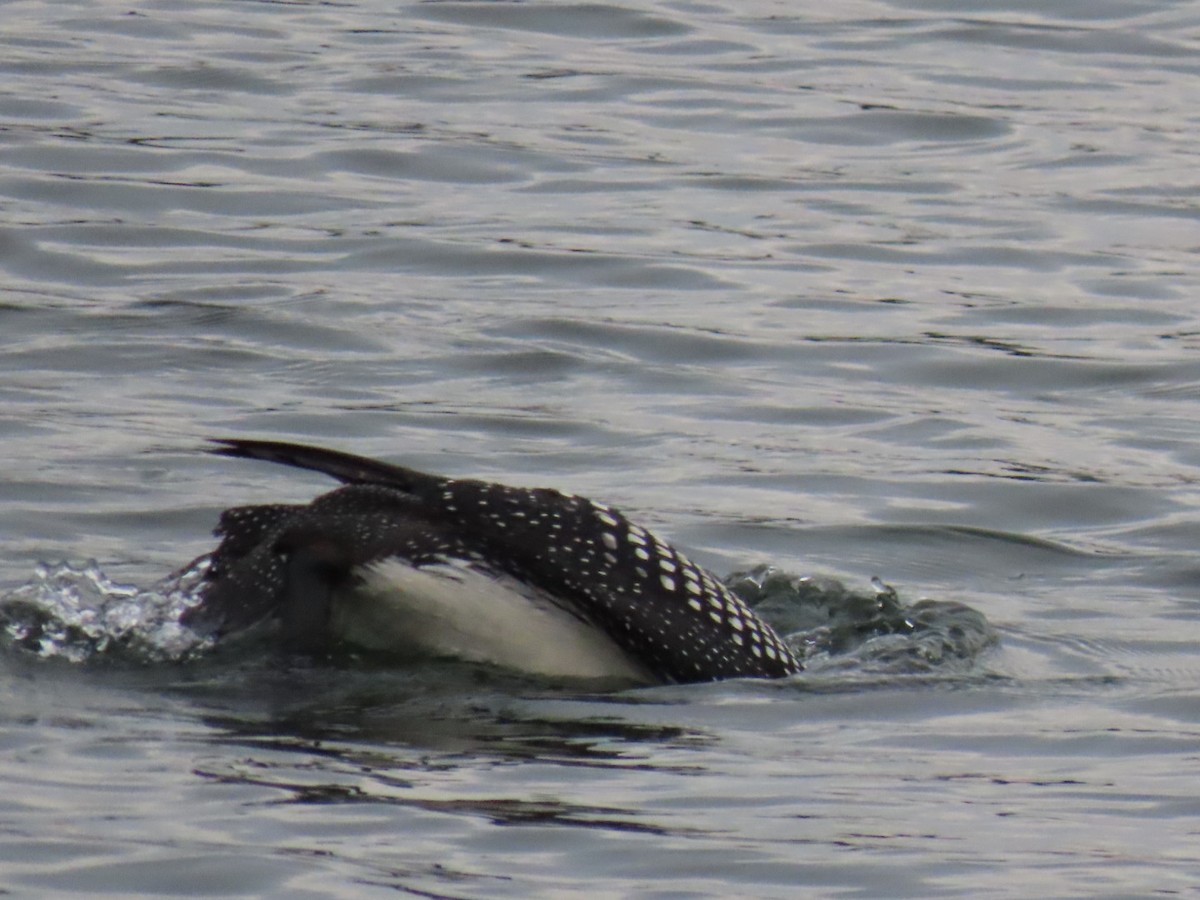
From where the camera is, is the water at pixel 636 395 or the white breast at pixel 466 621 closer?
the water at pixel 636 395

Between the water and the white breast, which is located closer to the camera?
the water

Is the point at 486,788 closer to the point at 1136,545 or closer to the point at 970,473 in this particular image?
the point at 1136,545

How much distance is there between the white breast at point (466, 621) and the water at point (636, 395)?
74 millimetres

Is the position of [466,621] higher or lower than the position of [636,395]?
higher

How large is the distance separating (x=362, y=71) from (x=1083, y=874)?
11.0 metres

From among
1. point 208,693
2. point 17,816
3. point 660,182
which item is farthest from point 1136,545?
point 660,182

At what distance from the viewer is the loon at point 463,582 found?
561 cm

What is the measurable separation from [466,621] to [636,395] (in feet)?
12.1

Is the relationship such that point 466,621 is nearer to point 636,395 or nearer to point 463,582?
point 463,582

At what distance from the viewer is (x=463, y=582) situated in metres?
5.66

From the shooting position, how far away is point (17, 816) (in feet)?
14.8

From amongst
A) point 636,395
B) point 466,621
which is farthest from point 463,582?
point 636,395

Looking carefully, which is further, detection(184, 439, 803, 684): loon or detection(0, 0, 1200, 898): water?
detection(184, 439, 803, 684): loon

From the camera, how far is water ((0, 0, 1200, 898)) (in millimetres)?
4695
